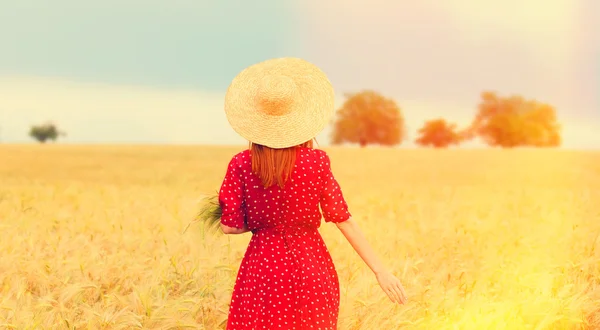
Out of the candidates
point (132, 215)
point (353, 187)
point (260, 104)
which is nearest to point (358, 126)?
point (353, 187)

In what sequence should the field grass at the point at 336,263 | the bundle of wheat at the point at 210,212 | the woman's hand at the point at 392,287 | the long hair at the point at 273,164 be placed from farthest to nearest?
the field grass at the point at 336,263, the bundle of wheat at the point at 210,212, the woman's hand at the point at 392,287, the long hair at the point at 273,164

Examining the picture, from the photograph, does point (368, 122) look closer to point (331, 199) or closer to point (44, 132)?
point (44, 132)

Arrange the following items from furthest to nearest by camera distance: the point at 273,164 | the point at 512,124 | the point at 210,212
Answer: the point at 512,124, the point at 210,212, the point at 273,164

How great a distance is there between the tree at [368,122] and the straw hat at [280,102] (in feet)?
165

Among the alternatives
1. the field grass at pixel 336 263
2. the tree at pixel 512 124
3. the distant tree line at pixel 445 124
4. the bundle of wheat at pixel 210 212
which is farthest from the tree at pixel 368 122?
the bundle of wheat at pixel 210 212

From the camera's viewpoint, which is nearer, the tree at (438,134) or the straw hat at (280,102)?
the straw hat at (280,102)

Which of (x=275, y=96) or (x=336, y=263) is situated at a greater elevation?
(x=275, y=96)

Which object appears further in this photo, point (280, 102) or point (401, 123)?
point (401, 123)

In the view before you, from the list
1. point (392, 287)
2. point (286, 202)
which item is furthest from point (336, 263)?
point (286, 202)

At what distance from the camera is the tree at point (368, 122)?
176ft

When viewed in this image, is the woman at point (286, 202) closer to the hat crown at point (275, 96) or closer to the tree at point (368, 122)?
the hat crown at point (275, 96)

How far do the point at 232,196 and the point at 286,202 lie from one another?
0.27 meters

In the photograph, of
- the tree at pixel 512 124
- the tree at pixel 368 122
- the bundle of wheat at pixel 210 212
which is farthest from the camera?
the tree at pixel 368 122

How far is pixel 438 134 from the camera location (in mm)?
53344
